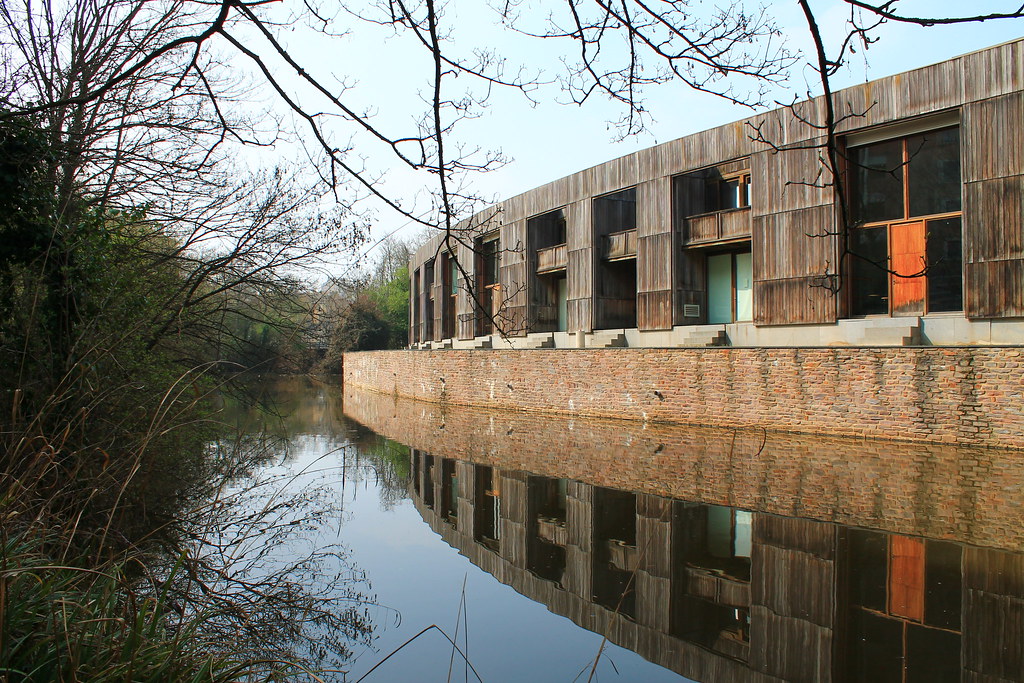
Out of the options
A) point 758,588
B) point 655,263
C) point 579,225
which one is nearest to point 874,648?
point 758,588

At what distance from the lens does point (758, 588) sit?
5.42m

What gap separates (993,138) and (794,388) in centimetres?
518

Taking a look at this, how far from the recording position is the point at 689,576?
5.75 m

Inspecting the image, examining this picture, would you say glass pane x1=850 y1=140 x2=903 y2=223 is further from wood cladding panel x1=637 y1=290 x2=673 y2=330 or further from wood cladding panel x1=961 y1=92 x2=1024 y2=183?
wood cladding panel x1=637 y1=290 x2=673 y2=330

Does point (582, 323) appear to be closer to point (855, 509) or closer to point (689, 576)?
point (855, 509)

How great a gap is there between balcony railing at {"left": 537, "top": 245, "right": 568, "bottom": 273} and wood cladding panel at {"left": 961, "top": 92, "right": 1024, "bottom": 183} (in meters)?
11.5

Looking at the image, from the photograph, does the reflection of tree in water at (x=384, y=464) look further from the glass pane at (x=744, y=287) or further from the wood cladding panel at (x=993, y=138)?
the wood cladding panel at (x=993, y=138)


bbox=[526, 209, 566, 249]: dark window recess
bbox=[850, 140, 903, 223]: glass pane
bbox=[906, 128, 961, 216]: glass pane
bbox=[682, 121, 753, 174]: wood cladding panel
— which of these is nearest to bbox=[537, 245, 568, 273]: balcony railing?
bbox=[526, 209, 566, 249]: dark window recess

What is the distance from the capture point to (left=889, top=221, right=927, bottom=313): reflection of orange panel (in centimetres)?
1357

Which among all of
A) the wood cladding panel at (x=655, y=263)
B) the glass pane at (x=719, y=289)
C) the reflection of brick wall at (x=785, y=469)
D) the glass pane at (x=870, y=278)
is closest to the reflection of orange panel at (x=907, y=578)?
the reflection of brick wall at (x=785, y=469)

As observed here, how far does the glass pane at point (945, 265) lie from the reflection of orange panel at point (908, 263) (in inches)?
5.2

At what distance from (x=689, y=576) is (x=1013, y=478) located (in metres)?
5.45

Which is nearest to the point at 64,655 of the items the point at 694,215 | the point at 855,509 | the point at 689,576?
the point at 689,576

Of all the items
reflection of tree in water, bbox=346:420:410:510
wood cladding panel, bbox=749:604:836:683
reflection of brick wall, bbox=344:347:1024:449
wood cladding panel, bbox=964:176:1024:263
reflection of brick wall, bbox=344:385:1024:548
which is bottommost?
reflection of tree in water, bbox=346:420:410:510
